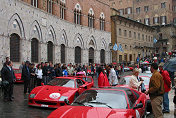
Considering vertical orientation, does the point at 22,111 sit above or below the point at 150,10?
below

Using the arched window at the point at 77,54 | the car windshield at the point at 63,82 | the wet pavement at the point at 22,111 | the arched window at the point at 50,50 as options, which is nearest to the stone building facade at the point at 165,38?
the arched window at the point at 77,54

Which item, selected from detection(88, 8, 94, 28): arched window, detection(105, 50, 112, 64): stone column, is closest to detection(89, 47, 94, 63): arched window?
detection(88, 8, 94, 28): arched window

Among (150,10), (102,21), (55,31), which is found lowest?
(55,31)

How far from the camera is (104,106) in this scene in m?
5.58

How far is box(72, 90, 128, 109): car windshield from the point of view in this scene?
5.66 m

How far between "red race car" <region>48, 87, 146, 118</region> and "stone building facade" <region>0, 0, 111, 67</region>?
47.6 feet

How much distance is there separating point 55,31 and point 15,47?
7.00m

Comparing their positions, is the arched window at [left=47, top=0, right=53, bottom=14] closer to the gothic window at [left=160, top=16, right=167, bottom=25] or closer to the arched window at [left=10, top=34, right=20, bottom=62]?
the arched window at [left=10, top=34, right=20, bottom=62]

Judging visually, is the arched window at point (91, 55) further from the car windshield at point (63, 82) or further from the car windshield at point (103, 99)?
the car windshield at point (103, 99)

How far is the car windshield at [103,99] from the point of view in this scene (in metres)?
5.66

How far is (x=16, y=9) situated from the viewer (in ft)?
66.5

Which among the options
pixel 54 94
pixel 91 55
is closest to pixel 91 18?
pixel 91 55

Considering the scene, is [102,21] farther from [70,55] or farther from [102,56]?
[70,55]

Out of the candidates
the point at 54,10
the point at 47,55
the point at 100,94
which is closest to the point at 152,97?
the point at 100,94
